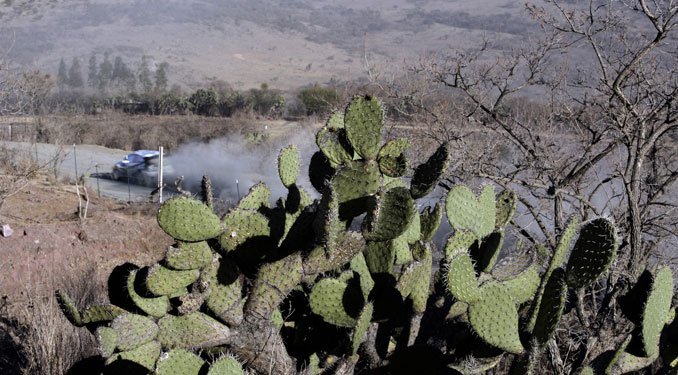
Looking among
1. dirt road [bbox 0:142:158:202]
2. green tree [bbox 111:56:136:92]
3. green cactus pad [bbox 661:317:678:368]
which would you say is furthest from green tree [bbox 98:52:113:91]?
green cactus pad [bbox 661:317:678:368]

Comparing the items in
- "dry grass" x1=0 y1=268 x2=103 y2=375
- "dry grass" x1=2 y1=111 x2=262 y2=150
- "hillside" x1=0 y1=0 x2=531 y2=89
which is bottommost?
"hillside" x1=0 y1=0 x2=531 y2=89

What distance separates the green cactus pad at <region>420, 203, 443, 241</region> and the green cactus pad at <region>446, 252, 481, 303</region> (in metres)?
0.82

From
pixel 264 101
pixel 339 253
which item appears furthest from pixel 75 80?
pixel 339 253

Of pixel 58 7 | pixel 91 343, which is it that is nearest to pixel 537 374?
pixel 91 343

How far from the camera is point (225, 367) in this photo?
2256 millimetres

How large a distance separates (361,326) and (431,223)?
2.66 feet

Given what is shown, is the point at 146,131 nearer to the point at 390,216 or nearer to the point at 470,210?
the point at 470,210

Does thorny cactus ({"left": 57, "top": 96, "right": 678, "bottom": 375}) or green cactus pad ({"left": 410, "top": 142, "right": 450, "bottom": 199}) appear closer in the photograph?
thorny cactus ({"left": 57, "top": 96, "right": 678, "bottom": 375})

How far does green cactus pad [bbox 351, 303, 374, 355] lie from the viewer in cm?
270

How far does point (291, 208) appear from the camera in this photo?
315 cm

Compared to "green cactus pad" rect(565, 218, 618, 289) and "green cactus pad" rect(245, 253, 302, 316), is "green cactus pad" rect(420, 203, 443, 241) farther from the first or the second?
"green cactus pad" rect(565, 218, 618, 289)

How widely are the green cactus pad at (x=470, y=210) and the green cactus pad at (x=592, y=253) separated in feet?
2.30

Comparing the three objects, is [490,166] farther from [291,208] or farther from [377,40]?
[377,40]

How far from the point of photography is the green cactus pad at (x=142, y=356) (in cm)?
273
